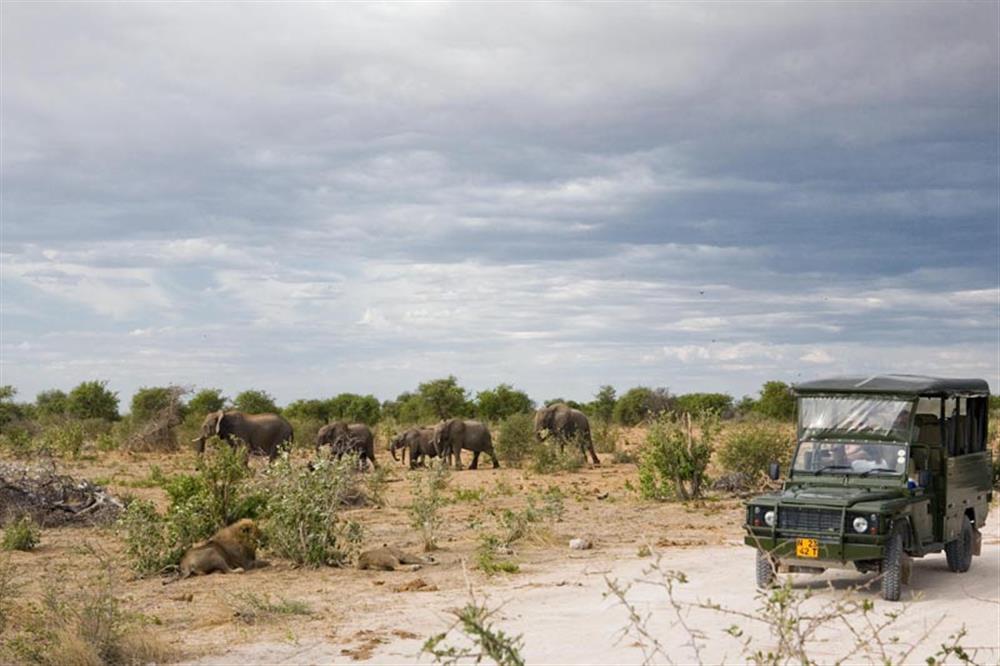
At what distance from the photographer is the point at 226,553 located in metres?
14.2

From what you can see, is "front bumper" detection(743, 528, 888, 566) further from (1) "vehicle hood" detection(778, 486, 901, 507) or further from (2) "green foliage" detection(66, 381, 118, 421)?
(2) "green foliage" detection(66, 381, 118, 421)

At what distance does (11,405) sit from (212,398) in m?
9.49

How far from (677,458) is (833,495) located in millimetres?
10160

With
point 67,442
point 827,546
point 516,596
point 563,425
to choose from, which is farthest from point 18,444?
point 827,546

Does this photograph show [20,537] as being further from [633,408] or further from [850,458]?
[633,408]

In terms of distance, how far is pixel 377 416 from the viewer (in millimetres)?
61375

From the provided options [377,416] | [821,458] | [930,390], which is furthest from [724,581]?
[377,416]

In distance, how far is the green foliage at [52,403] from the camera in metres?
55.7

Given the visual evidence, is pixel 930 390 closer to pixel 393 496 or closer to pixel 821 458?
pixel 821 458

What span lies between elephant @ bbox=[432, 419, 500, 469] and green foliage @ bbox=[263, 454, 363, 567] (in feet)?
51.5

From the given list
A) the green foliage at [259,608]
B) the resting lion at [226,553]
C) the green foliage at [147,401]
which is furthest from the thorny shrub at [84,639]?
the green foliage at [147,401]

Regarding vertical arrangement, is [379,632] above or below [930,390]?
below

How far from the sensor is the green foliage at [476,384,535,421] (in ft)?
187

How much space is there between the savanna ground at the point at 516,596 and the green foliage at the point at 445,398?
35.0 meters
